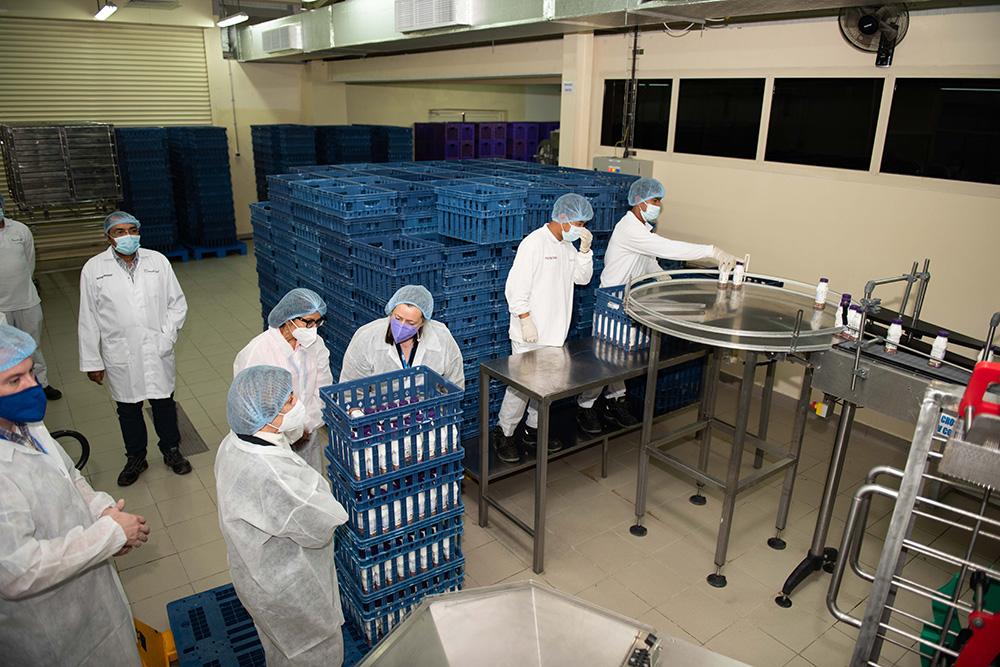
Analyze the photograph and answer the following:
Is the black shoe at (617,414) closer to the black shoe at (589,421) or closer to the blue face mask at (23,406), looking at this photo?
the black shoe at (589,421)

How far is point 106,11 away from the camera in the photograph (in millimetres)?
9047

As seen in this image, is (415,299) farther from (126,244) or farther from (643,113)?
(643,113)

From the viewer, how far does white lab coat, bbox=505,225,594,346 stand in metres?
4.23

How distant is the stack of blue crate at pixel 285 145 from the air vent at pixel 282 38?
121cm

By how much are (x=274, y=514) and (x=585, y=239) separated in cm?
293

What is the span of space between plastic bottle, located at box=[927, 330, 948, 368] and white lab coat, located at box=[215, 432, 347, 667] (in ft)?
8.59

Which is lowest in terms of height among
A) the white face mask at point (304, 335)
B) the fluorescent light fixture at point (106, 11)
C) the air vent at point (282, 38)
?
the white face mask at point (304, 335)

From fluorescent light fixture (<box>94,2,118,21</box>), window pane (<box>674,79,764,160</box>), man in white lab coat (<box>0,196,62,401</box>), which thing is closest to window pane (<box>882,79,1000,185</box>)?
window pane (<box>674,79,764,160</box>)

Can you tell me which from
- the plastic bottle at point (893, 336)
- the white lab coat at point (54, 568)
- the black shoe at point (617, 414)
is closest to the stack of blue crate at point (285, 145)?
the black shoe at point (617, 414)

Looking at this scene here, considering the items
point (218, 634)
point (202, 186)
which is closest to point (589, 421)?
point (218, 634)

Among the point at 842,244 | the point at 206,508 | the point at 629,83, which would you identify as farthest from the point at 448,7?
the point at 206,508

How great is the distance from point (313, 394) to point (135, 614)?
1.43 metres

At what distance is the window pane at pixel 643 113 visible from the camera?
637 cm

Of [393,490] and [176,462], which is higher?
[393,490]
